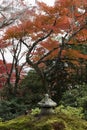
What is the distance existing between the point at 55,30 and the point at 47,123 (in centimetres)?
1364

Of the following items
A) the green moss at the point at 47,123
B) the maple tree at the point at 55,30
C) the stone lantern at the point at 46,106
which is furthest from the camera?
the maple tree at the point at 55,30

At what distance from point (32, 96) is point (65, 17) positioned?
498 centimetres

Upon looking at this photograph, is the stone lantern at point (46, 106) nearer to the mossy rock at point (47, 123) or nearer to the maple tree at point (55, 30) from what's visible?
the mossy rock at point (47, 123)

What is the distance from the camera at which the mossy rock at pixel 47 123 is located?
13.4ft

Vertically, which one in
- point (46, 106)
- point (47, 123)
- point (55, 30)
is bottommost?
point (47, 123)

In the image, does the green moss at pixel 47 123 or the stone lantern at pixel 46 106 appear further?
the stone lantern at pixel 46 106

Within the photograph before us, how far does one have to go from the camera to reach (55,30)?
57.5 feet

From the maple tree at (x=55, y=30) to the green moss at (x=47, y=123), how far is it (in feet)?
42.8

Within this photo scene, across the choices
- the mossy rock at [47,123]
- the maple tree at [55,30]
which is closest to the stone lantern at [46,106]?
the mossy rock at [47,123]

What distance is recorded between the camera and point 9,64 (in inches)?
878

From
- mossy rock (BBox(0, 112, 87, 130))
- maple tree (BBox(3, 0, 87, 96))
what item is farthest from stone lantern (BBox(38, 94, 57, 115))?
maple tree (BBox(3, 0, 87, 96))

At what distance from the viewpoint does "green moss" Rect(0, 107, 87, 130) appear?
4.09 metres

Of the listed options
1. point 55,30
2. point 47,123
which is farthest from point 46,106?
point 55,30

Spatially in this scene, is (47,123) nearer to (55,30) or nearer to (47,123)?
(47,123)
